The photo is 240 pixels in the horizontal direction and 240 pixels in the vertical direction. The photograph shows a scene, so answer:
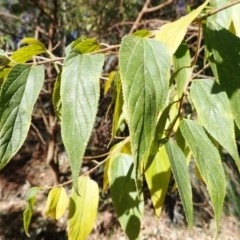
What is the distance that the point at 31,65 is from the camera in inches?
18.2

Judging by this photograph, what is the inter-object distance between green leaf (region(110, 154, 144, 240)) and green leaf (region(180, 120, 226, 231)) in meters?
0.20

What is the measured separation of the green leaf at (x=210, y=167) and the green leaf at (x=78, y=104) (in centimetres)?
17

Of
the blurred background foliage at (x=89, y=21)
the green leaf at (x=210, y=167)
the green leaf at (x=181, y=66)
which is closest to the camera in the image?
the green leaf at (x=210, y=167)

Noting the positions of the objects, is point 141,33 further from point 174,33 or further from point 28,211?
point 28,211

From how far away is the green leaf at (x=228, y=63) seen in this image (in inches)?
17.7

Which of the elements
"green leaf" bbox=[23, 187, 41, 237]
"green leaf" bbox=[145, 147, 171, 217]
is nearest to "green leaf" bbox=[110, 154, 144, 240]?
"green leaf" bbox=[145, 147, 171, 217]

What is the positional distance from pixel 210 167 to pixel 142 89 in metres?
0.17

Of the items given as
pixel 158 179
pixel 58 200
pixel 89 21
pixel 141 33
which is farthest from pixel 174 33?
pixel 89 21

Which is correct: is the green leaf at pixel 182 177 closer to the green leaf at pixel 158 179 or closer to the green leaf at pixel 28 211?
the green leaf at pixel 158 179

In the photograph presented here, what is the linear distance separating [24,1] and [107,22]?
0.67 meters

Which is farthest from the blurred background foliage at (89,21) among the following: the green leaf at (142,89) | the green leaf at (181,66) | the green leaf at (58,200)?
the green leaf at (142,89)

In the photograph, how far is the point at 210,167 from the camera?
458 millimetres

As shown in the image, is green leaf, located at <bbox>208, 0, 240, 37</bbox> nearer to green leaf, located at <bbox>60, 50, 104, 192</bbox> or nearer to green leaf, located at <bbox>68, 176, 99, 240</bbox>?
green leaf, located at <bbox>60, 50, 104, 192</bbox>

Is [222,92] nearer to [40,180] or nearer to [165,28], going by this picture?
[165,28]
